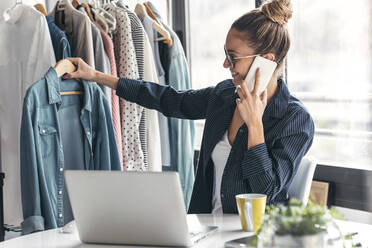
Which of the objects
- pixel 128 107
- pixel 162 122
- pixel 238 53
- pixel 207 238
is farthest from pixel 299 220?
pixel 162 122

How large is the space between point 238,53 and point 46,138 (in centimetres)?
79

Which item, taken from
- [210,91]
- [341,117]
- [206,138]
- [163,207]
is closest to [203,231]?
[163,207]

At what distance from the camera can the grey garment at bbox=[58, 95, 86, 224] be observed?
214cm

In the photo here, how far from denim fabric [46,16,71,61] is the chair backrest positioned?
1062 millimetres

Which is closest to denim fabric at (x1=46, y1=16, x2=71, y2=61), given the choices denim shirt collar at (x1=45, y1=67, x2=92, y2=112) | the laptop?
denim shirt collar at (x1=45, y1=67, x2=92, y2=112)

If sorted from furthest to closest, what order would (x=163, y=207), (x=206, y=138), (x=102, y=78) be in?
(x=102, y=78), (x=206, y=138), (x=163, y=207)

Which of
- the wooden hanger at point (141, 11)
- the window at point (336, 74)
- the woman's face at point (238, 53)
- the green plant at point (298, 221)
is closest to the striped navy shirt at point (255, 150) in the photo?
the woman's face at point (238, 53)

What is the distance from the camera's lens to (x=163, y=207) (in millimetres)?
1235

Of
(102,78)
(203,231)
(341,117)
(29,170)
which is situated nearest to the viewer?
(203,231)

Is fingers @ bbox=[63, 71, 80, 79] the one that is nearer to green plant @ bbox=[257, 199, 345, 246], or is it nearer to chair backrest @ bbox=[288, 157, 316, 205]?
chair backrest @ bbox=[288, 157, 316, 205]

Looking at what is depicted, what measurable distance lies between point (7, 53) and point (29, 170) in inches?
23.8

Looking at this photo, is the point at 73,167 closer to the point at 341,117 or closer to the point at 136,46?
the point at 136,46

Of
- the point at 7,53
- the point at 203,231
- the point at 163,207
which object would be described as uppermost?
the point at 7,53

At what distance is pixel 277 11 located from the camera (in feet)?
6.37
